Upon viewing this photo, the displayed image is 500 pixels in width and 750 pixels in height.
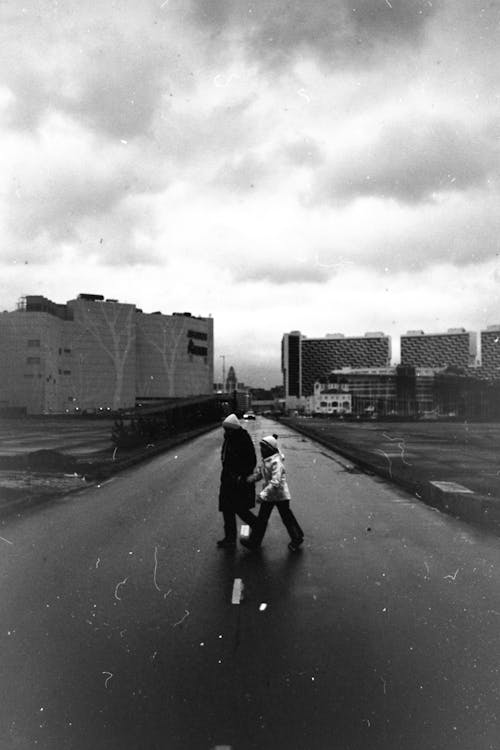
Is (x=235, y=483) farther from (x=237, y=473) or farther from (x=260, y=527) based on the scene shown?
(x=260, y=527)

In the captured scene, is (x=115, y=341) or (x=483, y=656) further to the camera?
(x=115, y=341)

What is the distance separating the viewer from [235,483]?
8.41m

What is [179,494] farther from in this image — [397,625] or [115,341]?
[115,341]

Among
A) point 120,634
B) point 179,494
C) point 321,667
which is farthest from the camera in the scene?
point 179,494

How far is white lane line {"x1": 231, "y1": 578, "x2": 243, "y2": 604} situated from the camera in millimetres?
5941

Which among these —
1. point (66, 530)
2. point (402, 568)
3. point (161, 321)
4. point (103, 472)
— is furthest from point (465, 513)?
point (161, 321)

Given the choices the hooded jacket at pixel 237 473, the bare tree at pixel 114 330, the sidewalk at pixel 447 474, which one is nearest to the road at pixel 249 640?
the hooded jacket at pixel 237 473

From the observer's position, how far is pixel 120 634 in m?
5.04

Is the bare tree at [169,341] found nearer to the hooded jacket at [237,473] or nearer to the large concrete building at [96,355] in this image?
the large concrete building at [96,355]

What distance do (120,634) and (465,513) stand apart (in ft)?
24.6

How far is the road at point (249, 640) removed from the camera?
3637mm

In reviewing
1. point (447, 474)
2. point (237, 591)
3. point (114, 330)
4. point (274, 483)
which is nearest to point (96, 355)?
point (114, 330)

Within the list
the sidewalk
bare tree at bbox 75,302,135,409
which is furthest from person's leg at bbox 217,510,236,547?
bare tree at bbox 75,302,135,409

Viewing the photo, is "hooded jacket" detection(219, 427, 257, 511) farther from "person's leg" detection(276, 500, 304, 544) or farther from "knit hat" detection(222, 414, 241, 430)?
"person's leg" detection(276, 500, 304, 544)
